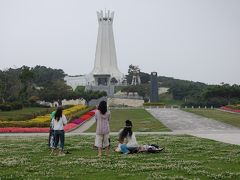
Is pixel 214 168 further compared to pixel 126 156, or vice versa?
pixel 126 156

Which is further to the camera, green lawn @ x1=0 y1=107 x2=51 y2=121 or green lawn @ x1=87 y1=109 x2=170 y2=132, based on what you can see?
green lawn @ x1=0 y1=107 x2=51 y2=121

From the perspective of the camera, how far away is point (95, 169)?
9.38 metres

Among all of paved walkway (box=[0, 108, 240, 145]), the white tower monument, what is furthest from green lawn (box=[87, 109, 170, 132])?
the white tower monument

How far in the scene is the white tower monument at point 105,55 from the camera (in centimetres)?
11550

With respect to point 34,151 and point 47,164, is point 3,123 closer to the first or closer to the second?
point 34,151

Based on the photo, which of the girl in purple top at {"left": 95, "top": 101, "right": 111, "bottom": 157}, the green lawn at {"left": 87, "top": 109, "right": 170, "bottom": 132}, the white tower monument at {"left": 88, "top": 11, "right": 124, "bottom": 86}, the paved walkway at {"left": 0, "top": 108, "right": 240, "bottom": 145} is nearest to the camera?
the girl in purple top at {"left": 95, "top": 101, "right": 111, "bottom": 157}

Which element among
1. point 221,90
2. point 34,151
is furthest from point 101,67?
point 34,151

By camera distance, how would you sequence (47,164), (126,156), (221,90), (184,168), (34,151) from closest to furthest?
(184,168) < (47,164) < (126,156) < (34,151) < (221,90)

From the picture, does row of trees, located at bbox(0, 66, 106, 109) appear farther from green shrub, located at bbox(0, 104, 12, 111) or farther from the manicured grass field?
the manicured grass field

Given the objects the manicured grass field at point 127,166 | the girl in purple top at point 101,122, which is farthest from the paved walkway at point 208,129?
the girl in purple top at point 101,122

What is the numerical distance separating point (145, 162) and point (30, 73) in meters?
53.7

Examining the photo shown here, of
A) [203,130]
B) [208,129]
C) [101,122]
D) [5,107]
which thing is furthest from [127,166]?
[5,107]

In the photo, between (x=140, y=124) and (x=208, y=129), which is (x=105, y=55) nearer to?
(x=140, y=124)

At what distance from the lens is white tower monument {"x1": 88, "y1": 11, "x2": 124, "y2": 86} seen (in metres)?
116
